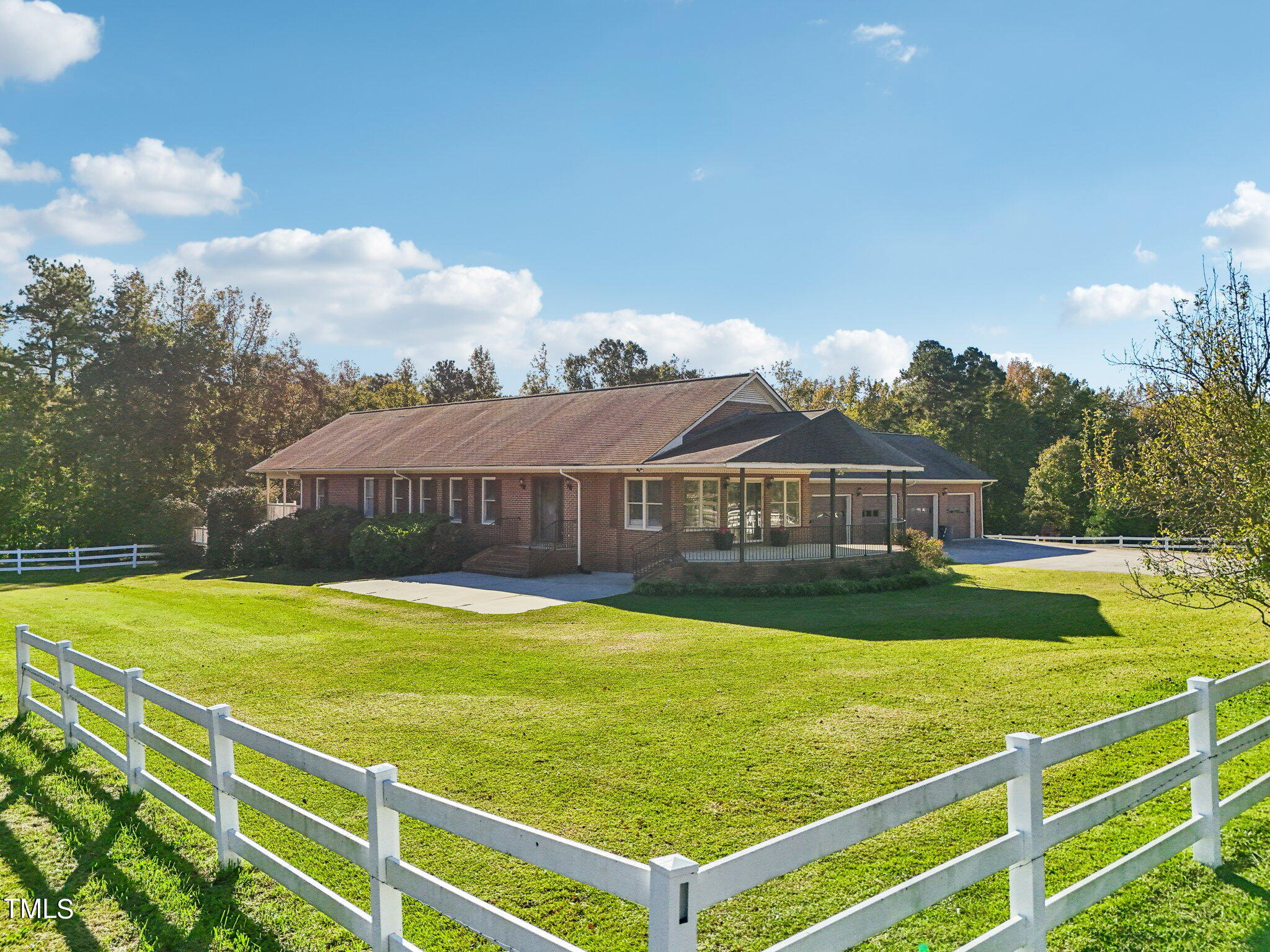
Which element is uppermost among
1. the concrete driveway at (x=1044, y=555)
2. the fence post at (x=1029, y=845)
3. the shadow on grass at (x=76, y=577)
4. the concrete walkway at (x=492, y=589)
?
the fence post at (x=1029, y=845)

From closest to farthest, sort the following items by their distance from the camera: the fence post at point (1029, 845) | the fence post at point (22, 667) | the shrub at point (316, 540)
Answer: the fence post at point (1029, 845)
the fence post at point (22, 667)
the shrub at point (316, 540)

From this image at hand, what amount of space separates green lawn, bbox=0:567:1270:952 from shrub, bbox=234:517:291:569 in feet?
42.1

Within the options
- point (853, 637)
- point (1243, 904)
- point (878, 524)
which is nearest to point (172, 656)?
point (853, 637)

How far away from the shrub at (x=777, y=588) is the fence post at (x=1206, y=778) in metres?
14.6

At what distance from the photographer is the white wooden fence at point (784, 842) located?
269 cm

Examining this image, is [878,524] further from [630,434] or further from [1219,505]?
[1219,505]

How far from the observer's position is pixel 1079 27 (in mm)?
13039

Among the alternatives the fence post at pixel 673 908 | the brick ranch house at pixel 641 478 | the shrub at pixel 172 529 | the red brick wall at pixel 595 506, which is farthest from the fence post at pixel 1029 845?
the shrub at pixel 172 529

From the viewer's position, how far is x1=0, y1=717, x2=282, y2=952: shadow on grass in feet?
14.8

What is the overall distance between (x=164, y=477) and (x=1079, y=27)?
40.9m

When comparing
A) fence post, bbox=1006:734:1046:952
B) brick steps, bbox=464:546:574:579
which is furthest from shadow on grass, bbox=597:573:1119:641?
fence post, bbox=1006:734:1046:952

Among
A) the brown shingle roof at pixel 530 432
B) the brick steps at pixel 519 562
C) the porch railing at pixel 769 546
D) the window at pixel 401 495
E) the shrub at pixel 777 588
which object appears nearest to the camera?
the shrub at pixel 777 588

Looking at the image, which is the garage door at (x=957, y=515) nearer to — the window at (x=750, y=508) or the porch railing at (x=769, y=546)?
the porch railing at (x=769, y=546)

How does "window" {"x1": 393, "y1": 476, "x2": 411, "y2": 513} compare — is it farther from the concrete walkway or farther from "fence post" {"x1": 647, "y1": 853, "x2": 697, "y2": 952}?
"fence post" {"x1": 647, "y1": 853, "x2": 697, "y2": 952}
